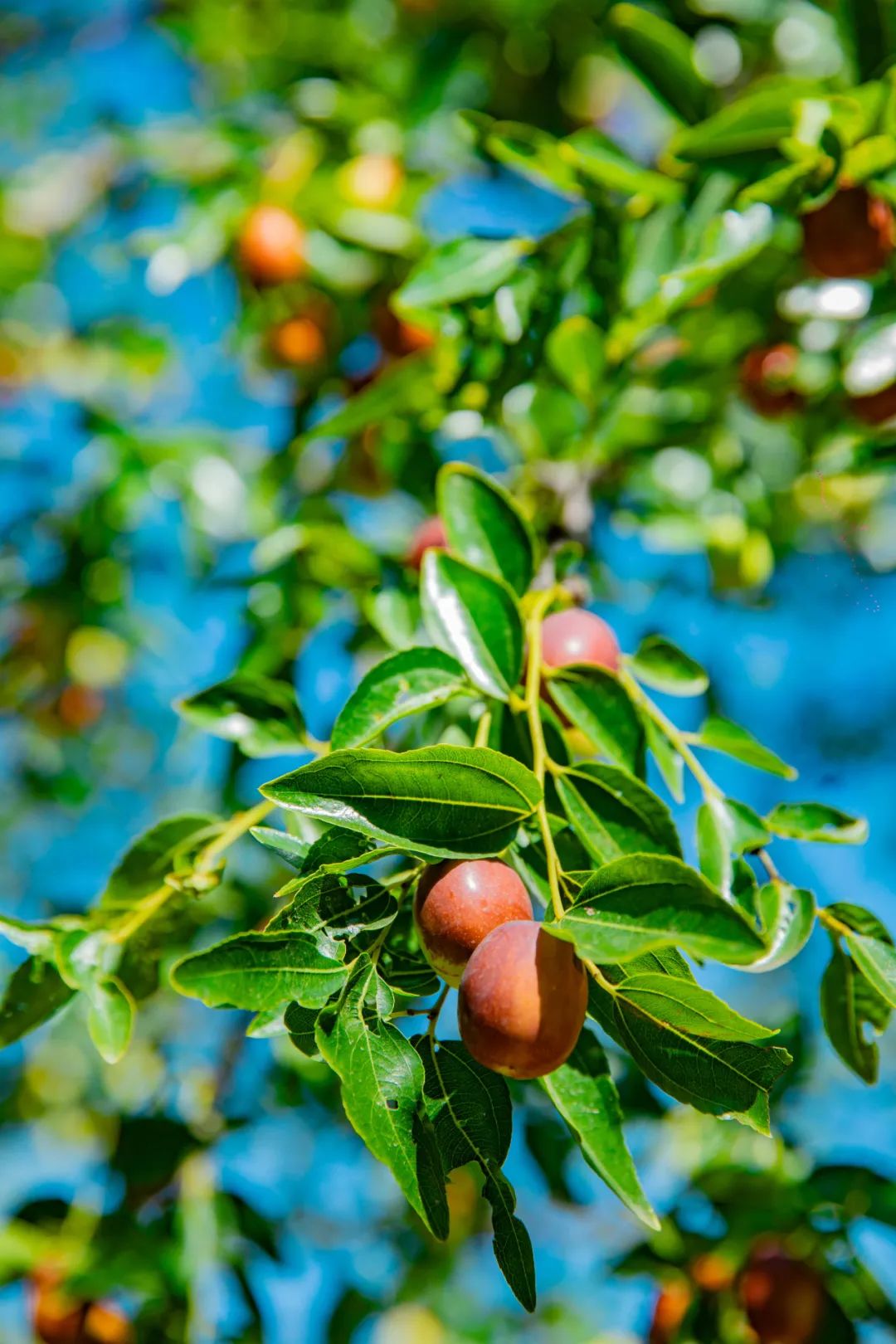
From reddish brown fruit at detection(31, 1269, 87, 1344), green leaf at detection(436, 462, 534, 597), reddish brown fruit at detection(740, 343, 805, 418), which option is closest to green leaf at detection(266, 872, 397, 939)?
green leaf at detection(436, 462, 534, 597)

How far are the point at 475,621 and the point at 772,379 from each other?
1.28 metres

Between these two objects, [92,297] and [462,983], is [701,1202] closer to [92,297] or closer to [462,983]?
[462,983]

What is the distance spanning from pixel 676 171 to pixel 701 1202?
168 cm

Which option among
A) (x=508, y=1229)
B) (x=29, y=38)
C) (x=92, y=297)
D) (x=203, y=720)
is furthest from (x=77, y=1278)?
(x=29, y=38)

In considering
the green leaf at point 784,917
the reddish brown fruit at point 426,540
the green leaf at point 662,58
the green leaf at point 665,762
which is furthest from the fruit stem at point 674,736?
the green leaf at point 662,58

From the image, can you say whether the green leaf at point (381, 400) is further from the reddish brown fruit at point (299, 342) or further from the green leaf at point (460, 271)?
the reddish brown fruit at point (299, 342)

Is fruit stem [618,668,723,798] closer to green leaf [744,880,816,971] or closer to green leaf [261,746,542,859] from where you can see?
green leaf [744,880,816,971]

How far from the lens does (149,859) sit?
1370mm

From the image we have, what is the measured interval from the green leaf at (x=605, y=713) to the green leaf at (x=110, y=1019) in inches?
21.6

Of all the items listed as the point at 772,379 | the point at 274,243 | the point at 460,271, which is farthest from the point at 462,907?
the point at 274,243

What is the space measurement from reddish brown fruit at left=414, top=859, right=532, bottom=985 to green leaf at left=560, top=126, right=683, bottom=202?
0.99 meters

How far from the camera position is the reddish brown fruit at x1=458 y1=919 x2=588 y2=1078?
2.85 ft

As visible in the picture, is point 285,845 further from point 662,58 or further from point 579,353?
point 662,58

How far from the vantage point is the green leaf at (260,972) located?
86cm
